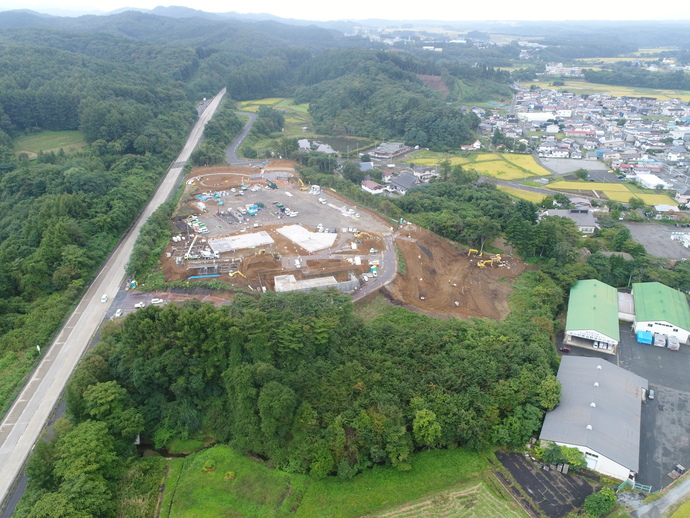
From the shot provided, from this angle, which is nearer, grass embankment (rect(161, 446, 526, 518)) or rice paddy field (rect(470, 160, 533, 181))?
grass embankment (rect(161, 446, 526, 518))

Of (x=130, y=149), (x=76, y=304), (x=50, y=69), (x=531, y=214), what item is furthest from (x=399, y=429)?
(x=50, y=69)

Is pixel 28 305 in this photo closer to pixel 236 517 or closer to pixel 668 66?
pixel 236 517

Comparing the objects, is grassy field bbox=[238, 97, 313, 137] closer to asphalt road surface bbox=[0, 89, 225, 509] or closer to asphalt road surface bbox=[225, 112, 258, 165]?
asphalt road surface bbox=[225, 112, 258, 165]

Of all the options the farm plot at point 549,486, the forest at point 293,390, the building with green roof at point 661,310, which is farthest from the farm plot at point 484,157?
the farm plot at point 549,486

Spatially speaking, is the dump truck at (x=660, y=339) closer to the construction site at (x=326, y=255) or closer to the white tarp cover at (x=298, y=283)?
the construction site at (x=326, y=255)

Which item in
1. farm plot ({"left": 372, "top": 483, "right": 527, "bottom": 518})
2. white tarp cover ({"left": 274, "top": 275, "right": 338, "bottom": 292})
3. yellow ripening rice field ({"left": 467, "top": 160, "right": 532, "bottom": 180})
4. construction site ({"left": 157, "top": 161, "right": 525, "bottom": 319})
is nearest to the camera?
farm plot ({"left": 372, "top": 483, "right": 527, "bottom": 518})

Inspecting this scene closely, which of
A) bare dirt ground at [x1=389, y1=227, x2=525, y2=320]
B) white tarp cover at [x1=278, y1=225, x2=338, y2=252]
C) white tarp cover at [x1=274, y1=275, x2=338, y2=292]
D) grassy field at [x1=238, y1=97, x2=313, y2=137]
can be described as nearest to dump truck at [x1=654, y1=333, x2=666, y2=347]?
bare dirt ground at [x1=389, y1=227, x2=525, y2=320]

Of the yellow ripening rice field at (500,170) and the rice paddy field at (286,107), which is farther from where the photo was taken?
the rice paddy field at (286,107)
